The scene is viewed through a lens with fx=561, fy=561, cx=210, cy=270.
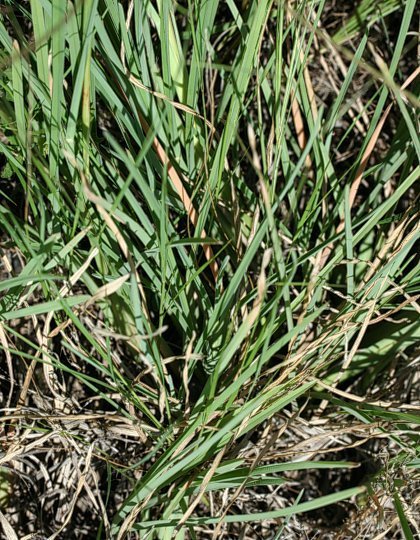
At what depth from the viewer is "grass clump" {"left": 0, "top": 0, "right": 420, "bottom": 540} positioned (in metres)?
0.69

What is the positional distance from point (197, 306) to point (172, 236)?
0.12 metres

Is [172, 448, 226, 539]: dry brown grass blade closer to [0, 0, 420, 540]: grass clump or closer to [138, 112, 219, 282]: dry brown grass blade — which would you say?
[0, 0, 420, 540]: grass clump

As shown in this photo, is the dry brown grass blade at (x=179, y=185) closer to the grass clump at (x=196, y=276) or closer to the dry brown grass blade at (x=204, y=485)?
the grass clump at (x=196, y=276)

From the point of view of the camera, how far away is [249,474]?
75 cm

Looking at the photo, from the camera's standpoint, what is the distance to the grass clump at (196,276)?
692mm

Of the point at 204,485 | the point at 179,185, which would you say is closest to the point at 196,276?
the point at 179,185

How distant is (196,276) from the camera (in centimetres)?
74

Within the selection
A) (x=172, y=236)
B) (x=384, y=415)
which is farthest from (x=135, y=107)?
(x=384, y=415)

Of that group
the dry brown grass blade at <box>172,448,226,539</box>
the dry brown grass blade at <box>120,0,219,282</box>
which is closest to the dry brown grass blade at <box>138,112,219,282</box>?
the dry brown grass blade at <box>120,0,219,282</box>

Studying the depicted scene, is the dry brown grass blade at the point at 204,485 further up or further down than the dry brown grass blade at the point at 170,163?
further down

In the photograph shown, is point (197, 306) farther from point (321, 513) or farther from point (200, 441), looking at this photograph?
point (321, 513)

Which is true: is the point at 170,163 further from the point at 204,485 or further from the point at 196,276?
the point at 204,485

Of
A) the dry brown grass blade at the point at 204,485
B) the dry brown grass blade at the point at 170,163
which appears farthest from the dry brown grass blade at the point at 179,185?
the dry brown grass blade at the point at 204,485

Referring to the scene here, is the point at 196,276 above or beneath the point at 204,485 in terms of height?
above
